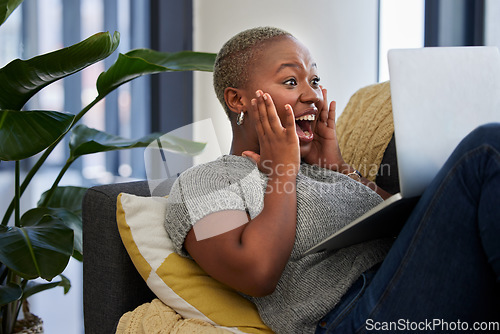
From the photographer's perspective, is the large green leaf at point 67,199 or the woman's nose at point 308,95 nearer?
the woman's nose at point 308,95

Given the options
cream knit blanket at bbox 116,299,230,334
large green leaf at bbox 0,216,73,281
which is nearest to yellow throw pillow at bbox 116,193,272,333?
cream knit blanket at bbox 116,299,230,334

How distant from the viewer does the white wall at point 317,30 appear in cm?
276

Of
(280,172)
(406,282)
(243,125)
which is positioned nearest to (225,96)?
(243,125)

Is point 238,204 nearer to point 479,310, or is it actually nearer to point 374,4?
point 479,310

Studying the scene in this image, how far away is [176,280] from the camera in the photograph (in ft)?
3.50

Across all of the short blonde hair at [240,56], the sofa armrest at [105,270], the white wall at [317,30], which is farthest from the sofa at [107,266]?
the white wall at [317,30]

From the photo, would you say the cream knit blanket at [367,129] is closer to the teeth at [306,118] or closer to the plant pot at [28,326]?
the teeth at [306,118]

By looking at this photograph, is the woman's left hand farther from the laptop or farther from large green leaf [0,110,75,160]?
large green leaf [0,110,75,160]

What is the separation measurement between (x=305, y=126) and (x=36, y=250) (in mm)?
654

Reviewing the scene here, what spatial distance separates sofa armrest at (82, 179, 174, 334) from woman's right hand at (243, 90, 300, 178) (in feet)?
1.18

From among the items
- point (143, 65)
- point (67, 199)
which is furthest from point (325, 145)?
point (67, 199)

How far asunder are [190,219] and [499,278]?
1.71 feet

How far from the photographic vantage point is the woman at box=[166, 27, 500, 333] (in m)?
0.82

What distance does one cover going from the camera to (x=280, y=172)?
1034 mm
